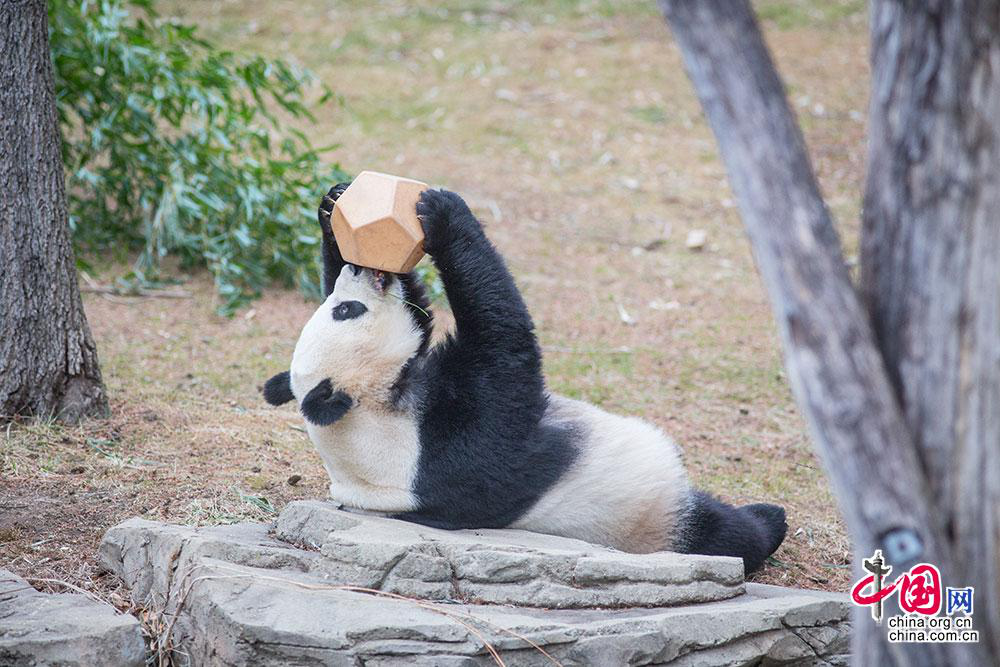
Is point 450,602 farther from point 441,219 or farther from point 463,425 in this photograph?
point 441,219

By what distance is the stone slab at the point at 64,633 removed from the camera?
9.02ft

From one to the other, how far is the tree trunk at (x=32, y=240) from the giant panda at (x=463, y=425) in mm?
1517

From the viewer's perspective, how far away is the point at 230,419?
4941 mm

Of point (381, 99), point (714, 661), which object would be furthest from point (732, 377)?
point (381, 99)

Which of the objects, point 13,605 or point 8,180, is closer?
point 13,605

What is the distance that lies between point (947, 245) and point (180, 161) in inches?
233

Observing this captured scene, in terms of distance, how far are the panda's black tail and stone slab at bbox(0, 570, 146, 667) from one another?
6.03 ft

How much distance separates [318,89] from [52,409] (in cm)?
712

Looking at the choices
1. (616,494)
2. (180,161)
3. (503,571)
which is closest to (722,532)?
(616,494)

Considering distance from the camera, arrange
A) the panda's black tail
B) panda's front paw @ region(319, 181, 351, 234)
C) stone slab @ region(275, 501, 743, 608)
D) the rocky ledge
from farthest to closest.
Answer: panda's front paw @ region(319, 181, 351, 234) < the panda's black tail < stone slab @ region(275, 501, 743, 608) < the rocky ledge

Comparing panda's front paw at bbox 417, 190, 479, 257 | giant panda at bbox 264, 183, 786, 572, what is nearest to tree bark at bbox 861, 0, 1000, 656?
giant panda at bbox 264, 183, 786, 572

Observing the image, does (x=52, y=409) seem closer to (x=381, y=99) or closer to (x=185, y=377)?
(x=185, y=377)

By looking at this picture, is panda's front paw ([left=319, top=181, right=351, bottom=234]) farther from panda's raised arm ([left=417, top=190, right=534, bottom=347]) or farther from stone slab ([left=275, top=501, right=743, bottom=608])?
stone slab ([left=275, top=501, right=743, bottom=608])

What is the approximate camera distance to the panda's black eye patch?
345 cm
